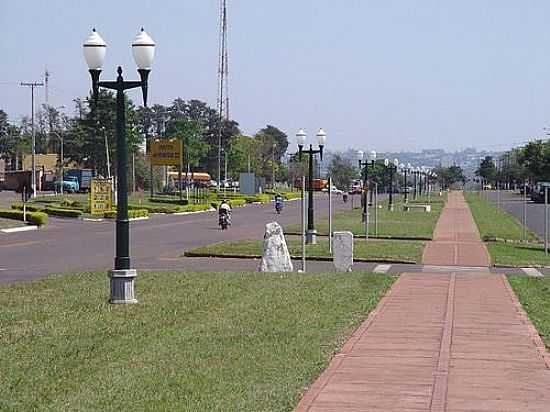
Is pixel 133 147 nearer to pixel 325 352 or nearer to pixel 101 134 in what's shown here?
pixel 101 134

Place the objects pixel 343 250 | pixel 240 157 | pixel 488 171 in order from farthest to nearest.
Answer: pixel 488 171, pixel 240 157, pixel 343 250

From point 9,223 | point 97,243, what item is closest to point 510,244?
point 97,243

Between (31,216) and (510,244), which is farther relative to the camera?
(31,216)

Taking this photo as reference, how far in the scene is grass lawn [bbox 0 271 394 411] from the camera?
27.9 feet

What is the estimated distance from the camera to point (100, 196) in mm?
58000

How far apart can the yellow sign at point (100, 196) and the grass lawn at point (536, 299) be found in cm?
3781

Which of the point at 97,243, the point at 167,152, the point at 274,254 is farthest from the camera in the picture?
the point at 167,152

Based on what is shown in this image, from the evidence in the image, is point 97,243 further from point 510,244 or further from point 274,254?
point 274,254

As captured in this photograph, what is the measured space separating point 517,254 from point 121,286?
67.2 feet

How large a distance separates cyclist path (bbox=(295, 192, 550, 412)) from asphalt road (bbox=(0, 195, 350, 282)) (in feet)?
33.4

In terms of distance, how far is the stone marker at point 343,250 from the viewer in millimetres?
23719

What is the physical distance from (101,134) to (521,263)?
2329 inches

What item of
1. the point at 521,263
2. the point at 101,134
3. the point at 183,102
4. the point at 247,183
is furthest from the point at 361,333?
the point at 183,102

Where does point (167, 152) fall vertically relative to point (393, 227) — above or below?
above
